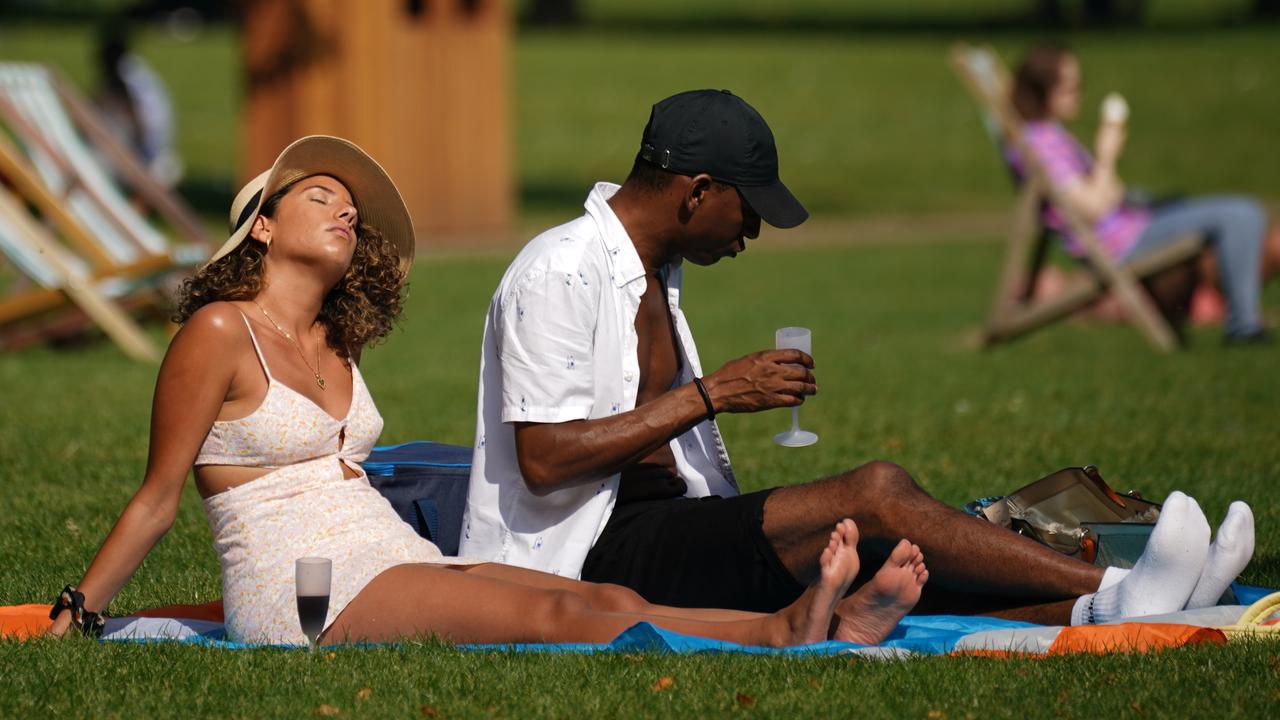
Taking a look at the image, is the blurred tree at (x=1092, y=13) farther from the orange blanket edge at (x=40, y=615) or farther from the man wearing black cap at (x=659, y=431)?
the orange blanket edge at (x=40, y=615)

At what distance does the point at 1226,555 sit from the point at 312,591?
2106mm

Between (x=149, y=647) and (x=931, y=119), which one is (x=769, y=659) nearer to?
(x=149, y=647)

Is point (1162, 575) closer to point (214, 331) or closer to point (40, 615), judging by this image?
point (214, 331)

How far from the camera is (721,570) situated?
14.6 feet

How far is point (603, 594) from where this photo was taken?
169 inches

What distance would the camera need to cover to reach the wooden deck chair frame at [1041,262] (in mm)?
10555

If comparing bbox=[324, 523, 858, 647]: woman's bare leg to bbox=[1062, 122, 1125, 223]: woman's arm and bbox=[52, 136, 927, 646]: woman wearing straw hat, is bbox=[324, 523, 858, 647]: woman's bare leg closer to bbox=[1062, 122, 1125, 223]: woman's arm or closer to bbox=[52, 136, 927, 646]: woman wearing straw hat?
bbox=[52, 136, 927, 646]: woman wearing straw hat

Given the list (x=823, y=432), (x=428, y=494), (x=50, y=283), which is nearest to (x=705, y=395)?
(x=428, y=494)

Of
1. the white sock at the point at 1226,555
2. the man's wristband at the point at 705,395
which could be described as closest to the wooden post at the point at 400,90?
the man's wristband at the point at 705,395

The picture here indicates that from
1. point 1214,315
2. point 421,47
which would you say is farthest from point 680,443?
point 421,47

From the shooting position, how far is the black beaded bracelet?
427 cm

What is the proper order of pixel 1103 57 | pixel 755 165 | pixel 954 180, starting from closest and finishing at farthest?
pixel 755 165
pixel 954 180
pixel 1103 57

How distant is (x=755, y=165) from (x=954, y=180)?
771 inches

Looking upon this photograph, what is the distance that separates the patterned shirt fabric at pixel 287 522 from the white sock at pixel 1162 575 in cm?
149
